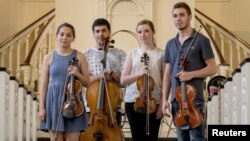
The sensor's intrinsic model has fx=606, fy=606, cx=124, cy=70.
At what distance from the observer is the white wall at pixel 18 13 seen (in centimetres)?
1004

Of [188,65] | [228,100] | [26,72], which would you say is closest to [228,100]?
[228,100]

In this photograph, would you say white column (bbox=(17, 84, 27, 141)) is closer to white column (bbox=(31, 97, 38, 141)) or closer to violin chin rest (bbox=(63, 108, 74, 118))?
white column (bbox=(31, 97, 38, 141))

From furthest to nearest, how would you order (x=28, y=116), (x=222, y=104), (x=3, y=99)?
(x=28, y=116) → (x=222, y=104) → (x=3, y=99)

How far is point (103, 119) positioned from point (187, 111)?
85 centimetres

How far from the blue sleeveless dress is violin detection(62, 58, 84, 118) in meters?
0.05

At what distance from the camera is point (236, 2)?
414 inches

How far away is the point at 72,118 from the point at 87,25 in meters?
4.25

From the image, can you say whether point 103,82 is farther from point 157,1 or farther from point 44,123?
point 157,1

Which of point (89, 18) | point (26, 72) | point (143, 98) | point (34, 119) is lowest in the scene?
point (34, 119)

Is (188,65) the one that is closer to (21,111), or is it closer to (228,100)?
(228,100)

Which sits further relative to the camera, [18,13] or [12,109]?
[18,13]

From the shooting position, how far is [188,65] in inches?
153

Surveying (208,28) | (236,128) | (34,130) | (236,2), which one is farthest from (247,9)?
(236,128)

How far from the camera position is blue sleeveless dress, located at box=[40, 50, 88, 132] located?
4152mm
